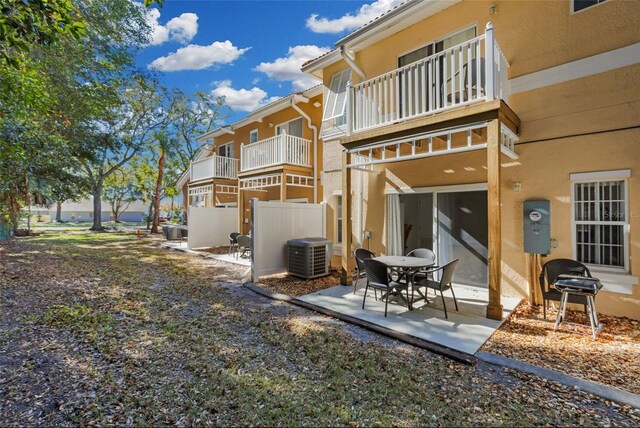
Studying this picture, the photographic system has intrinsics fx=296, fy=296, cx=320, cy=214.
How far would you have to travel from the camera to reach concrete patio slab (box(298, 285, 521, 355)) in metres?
4.77

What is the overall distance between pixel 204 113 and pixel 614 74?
94.0 ft

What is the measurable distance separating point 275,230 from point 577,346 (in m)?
7.36

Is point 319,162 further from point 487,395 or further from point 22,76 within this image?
point 487,395

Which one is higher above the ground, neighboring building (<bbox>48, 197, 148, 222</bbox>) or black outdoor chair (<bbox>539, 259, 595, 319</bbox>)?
neighboring building (<bbox>48, 197, 148, 222</bbox>)

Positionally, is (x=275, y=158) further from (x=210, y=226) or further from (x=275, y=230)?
(x=210, y=226)

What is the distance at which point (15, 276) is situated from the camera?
29.1 feet

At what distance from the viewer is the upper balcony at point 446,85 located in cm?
546

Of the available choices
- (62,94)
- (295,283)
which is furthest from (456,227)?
(62,94)

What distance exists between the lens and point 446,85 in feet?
22.4

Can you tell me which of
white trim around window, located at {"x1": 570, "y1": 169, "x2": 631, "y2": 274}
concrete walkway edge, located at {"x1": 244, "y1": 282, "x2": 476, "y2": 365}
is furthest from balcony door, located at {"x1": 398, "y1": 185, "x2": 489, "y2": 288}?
concrete walkway edge, located at {"x1": 244, "y1": 282, "x2": 476, "y2": 365}

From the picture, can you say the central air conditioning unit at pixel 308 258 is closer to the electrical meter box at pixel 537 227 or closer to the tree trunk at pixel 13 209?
the electrical meter box at pixel 537 227

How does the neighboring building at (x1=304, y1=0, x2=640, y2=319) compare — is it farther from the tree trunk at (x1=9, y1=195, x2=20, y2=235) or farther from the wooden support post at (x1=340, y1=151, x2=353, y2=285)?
the tree trunk at (x1=9, y1=195, x2=20, y2=235)

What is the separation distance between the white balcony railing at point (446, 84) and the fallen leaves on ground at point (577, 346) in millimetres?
4161

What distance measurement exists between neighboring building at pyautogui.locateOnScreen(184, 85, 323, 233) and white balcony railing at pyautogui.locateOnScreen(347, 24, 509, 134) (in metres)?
4.84
